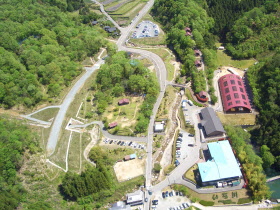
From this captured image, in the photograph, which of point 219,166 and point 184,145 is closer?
point 219,166

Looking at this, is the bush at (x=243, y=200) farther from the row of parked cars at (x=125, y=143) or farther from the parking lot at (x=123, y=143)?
the row of parked cars at (x=125, y=143)

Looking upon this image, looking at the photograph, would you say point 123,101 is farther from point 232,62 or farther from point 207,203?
point 232,62

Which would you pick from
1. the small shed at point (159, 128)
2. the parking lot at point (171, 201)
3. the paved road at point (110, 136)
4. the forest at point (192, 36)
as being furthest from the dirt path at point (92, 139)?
the forest at point (192, 36)

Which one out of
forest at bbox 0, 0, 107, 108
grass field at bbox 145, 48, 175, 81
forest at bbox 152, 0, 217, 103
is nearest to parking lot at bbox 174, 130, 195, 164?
forest at bbox 152, 0, 217, 103

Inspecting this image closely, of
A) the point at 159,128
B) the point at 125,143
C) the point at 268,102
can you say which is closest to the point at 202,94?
the point at 268,102

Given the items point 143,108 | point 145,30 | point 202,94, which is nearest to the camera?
point 143,108

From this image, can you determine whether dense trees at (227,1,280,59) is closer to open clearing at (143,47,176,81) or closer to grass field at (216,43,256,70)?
grass field at (216,43,256,70)

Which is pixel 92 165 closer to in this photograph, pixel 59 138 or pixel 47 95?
pixel 59 138
